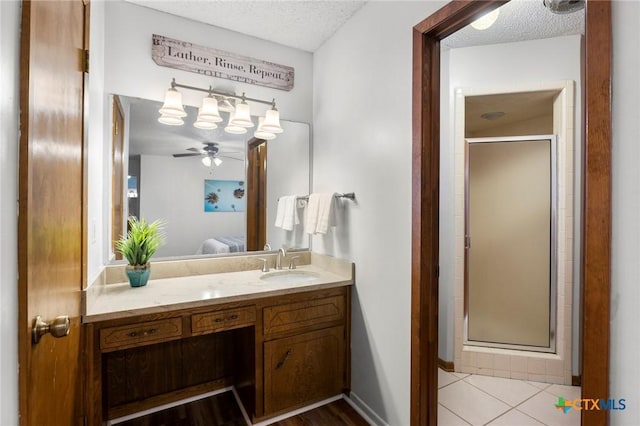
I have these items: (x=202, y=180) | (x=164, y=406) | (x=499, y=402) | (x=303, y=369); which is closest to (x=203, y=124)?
(x=202, y=180)

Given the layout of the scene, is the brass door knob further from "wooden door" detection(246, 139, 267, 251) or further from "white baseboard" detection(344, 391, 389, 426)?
"white baseboard" detection(344, 391, 389, 426)

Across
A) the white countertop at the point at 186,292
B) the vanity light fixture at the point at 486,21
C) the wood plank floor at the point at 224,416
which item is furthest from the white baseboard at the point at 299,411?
the vanity light fixture at the point at 486,21

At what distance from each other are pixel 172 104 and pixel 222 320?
1.33 metres

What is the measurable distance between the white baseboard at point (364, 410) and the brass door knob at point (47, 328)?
165cm

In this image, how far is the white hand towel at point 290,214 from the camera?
2395mm

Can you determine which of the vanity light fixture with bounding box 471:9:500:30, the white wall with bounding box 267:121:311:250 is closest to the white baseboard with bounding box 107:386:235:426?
the white wall with bounding box 267:121:311:250

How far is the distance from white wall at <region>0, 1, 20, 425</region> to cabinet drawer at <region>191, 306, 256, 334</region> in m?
0.94

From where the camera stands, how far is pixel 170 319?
5.16 feet

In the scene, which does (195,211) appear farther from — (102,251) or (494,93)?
(494,93)

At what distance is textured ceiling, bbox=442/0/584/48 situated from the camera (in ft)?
6.39

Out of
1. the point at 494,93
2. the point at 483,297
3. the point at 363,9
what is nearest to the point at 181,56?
the point at 363,9

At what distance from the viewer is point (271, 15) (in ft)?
6.75

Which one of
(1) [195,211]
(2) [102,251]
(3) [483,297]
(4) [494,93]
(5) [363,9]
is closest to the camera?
(2) [102,251]

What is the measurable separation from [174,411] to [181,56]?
7.51 feet
